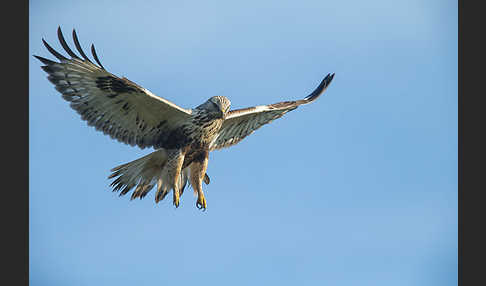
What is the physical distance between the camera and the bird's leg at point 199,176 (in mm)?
11000

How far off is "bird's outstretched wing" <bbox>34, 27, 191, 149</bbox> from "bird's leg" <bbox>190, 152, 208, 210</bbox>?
58 cm

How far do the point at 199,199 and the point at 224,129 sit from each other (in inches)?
46.9

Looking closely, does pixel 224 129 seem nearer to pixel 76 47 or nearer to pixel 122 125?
pixel 122 125

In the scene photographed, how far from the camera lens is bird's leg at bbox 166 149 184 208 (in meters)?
10.6

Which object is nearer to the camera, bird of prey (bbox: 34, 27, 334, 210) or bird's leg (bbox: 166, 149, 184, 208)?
bird of prey (bbox: 34, 27, 334, 210)

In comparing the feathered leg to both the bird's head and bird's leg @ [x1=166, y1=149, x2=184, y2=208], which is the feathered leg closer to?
bird's leg @ [x1=166, y1=149, x2=184, y2=208]

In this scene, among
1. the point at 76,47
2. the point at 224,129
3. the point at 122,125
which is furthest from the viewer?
the point at 224,129

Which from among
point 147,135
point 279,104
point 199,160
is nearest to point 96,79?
point 147,135

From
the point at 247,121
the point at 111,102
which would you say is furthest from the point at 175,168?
the point at 247,121

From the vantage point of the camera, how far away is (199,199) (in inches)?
434

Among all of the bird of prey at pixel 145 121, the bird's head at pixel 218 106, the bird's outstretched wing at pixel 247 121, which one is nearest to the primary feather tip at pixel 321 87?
the bird's outstretched wing at pixel 247 121

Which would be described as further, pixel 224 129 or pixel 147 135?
pixel 224 129

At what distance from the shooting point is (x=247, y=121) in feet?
39.0

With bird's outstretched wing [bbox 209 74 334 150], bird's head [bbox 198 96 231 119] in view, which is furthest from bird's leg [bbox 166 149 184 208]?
bird's outstretched wing [bbox 209 74 334 150]
